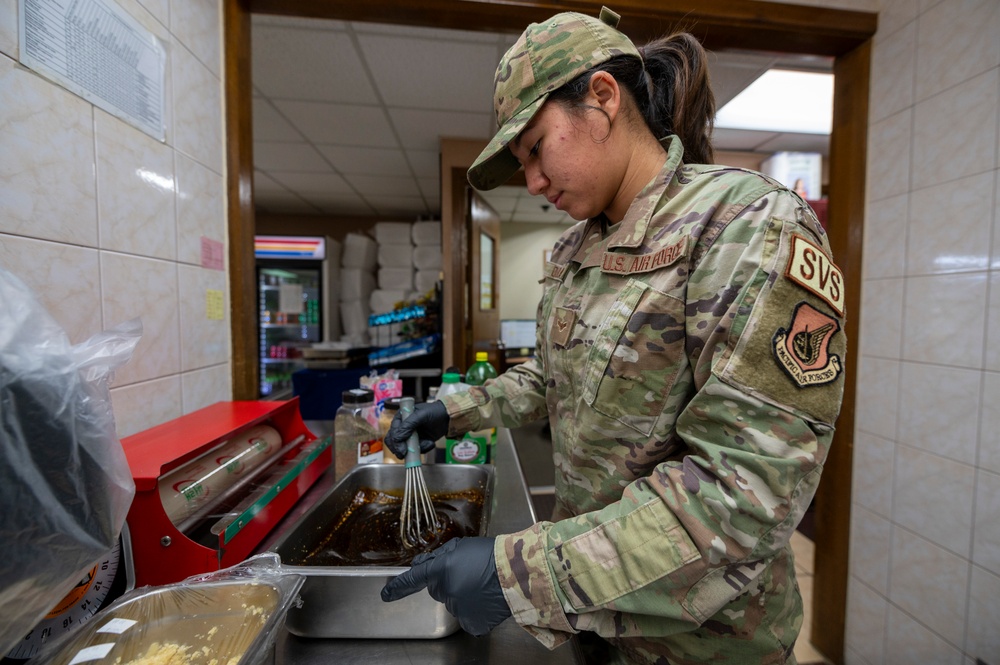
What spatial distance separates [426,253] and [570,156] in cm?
397

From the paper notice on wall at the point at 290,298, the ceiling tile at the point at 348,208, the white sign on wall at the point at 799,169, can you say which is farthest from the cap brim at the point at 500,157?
the paper notice on wall at the point at 290,298

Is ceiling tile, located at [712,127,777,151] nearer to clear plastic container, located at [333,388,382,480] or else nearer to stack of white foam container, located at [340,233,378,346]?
clear plastic container, located at [333,388,382,480]

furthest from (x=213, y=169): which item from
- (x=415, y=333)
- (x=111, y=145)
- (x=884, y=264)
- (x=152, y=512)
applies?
(x=415, y=333)

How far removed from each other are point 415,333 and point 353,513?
9.91ft

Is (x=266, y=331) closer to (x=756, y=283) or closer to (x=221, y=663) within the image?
(x=221, y=663)

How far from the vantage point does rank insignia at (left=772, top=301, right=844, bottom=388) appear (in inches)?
19.4

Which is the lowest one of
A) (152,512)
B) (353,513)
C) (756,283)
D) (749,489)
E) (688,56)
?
(353,513)

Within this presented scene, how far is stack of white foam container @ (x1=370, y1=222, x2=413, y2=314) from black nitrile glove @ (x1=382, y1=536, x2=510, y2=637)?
166 inches

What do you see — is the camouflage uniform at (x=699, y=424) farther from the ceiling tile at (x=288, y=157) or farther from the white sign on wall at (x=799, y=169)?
the ceiling tile at (x=288, y=157)

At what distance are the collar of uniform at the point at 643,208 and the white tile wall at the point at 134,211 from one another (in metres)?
0.99

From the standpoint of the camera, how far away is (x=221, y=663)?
494mm

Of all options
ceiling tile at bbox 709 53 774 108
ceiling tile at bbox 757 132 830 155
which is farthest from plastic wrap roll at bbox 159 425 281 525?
ceiling tile at bbox 757 132 830 155

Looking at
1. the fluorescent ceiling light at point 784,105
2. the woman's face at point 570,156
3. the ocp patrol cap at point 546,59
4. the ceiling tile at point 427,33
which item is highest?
the fluorescent ceiling light at point 784,105

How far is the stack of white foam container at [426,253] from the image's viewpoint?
452 centimetres
